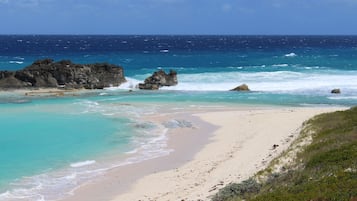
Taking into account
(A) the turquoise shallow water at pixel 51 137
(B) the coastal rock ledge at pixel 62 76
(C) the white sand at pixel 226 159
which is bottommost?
(A) the turquoise shallow water at pixel 51 137

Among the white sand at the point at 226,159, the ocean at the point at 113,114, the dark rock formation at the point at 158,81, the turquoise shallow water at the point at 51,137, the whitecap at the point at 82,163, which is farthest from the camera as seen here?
the dark rock formation at the point at 158,81

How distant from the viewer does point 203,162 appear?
73.3ft

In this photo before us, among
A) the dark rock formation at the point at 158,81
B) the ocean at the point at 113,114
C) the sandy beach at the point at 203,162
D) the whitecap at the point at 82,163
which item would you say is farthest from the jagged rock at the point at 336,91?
the whitecap at the point at 82,163

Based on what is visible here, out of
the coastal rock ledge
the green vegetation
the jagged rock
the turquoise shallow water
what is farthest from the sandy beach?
the coastal rock ledge

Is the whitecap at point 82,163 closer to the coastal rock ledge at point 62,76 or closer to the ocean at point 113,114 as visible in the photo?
the ocean at point 113,114

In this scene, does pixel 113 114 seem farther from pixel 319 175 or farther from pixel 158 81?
pixel 319 175

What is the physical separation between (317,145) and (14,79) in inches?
1682

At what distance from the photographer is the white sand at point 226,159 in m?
17.8

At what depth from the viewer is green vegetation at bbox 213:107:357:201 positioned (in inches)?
467

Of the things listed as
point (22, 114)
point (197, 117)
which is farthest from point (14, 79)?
point (197, 117)

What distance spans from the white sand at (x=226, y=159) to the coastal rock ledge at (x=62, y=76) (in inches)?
1012

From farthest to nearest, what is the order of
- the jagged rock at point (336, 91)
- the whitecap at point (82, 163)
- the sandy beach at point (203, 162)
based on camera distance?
the jagged rock at point (336, 91)
the whitecap at point (82, 163)
the sandy beach at point (203, 162)

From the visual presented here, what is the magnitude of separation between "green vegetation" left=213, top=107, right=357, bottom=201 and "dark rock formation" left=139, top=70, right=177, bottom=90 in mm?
33896

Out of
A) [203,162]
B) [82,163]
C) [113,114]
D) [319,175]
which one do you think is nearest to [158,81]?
[113,114]
